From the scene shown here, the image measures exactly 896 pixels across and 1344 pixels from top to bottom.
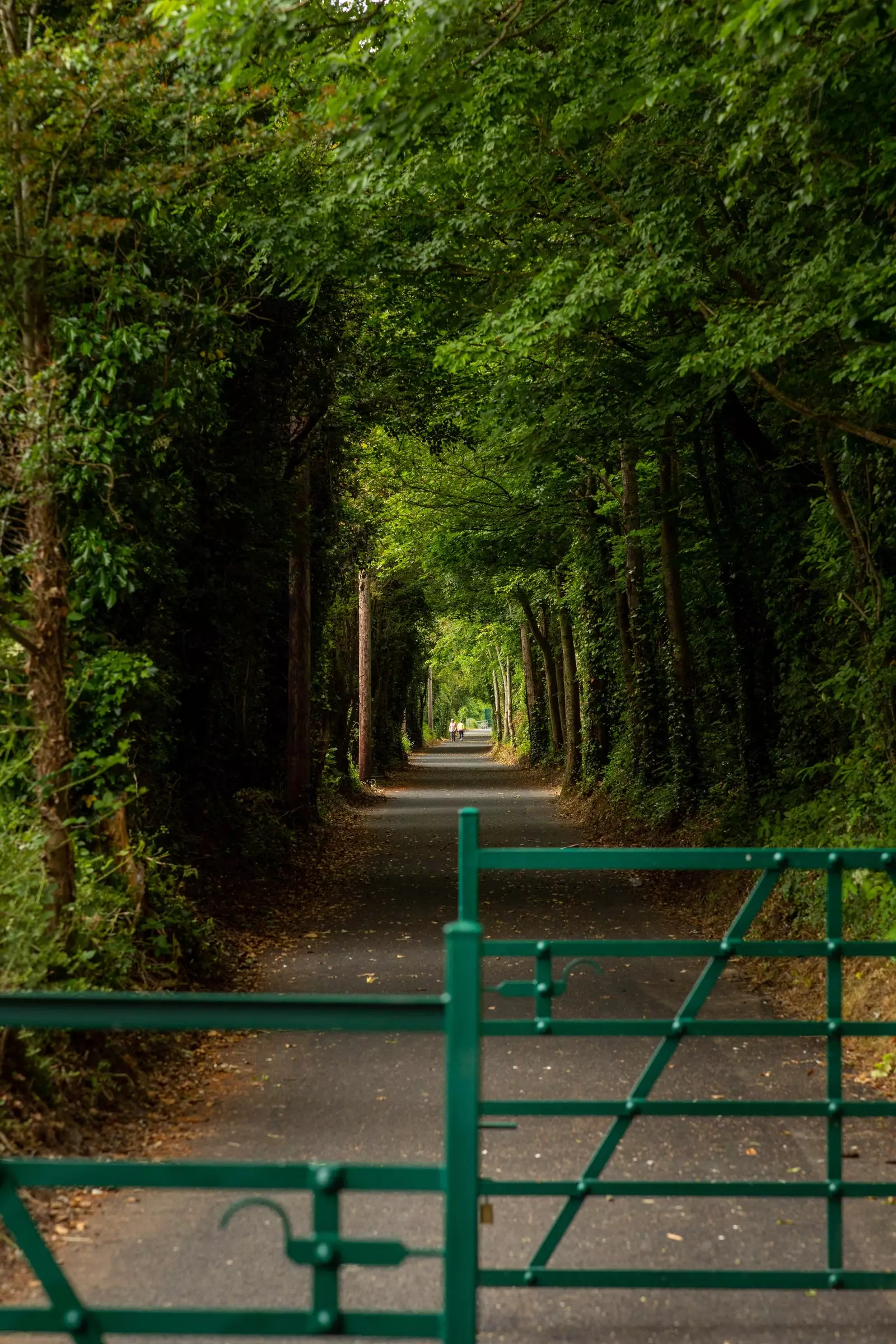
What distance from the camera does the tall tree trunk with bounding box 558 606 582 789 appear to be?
33.8 metres

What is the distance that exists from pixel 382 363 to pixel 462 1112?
17127 millimetres

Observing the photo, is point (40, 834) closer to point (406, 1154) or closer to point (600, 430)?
point (406, 1154)

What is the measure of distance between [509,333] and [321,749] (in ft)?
45.0

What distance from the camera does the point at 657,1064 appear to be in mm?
4629

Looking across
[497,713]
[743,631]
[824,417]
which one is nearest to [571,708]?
[743,631]

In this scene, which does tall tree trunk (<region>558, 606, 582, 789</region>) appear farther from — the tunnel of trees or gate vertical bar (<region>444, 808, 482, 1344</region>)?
gate vertical bar (<region>444, 808, 482, 1344</region>)

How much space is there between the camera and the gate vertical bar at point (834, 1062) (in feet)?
15.0

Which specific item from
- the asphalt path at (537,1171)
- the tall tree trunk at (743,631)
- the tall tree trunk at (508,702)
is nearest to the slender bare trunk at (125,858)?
the asphalt path at (537,1171)

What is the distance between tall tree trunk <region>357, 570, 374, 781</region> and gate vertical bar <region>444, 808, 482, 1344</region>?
3220cm

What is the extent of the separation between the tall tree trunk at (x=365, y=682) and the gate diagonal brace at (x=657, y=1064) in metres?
30.6

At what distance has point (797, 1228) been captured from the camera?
18.2 feet

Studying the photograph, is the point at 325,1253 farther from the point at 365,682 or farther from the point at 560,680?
the point at 560,680

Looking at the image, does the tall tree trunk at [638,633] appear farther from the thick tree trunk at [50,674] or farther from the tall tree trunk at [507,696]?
the tall tree trunk at [507,696]

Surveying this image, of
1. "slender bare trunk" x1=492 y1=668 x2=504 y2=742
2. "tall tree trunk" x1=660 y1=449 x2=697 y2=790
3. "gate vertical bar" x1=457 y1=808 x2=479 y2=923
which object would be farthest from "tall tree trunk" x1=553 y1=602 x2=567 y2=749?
"gate vertical bar" x1=457 y1=808 x2=479 y2=923
